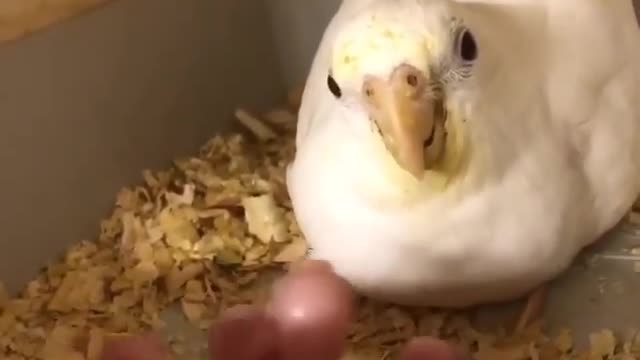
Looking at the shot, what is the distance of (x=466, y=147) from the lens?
3.07ft

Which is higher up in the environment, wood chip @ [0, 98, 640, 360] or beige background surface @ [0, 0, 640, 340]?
beige background surface @ [0, 0, 640, 340]

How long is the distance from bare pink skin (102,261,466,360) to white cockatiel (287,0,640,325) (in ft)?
0.43

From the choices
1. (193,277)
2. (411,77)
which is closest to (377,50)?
(411,77)

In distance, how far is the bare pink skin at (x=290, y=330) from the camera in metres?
0.79

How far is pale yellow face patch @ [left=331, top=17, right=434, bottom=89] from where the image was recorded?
2.91 ft

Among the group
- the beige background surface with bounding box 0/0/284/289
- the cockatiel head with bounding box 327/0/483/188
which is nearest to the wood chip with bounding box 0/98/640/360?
the beige background surface with bounding box 0/0/284/289

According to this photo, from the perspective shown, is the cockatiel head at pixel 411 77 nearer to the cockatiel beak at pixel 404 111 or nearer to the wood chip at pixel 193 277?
the cockatiel beak at pixel 404 111

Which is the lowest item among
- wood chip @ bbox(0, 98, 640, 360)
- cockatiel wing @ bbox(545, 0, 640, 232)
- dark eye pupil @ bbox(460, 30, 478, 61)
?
wood chip @ bbox(0, 98, 640, 360)

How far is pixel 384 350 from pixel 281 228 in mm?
199

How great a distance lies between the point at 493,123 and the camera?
37.6 inches

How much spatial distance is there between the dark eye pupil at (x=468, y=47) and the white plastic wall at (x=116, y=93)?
0.40 meters

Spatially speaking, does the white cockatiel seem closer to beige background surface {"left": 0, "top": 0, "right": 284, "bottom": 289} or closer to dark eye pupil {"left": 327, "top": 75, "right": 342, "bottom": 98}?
dark eye pupil {"left": 327, "top": 75, "right": 342, "bottom": 98}

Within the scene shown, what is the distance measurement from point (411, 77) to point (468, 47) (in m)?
0.07

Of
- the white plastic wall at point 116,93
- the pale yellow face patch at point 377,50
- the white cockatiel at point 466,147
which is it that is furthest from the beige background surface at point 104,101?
the pale yellow face patch at point 377,50
